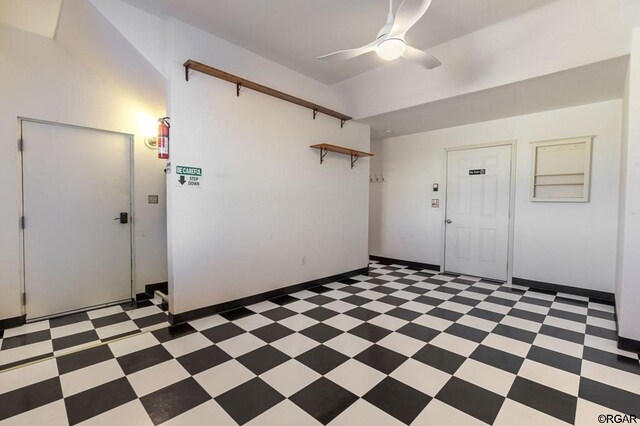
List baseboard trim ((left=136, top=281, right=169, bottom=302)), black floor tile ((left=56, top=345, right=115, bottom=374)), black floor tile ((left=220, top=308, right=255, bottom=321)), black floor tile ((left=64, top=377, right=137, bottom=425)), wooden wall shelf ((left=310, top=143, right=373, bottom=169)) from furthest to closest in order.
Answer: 1. wooden wall shelf ((left=310, top=143, right=373, bottom=169))
2. baseboard trim ((left=136, top=281, right=169, bottom=302))
3. black floor tile ((left=220, top=308, right=255, bottom=321))
4. black floor tile ((left=56, top=345, right=115, bottom=374))
5. black floor tile ((left=64, top=377, right=137, bottom=425))

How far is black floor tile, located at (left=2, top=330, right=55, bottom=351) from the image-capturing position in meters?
2.52

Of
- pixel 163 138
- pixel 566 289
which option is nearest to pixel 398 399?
pixel 163 138

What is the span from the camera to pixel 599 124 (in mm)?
3893

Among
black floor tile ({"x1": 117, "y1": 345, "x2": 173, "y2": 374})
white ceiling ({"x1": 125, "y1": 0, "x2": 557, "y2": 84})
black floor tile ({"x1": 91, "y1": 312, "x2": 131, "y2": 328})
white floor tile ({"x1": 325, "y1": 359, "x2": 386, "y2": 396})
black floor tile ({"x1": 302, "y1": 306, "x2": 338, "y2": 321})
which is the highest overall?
white ceiling ({"x1": 125, "y1": 0, "x2": 557, "y2": 84})

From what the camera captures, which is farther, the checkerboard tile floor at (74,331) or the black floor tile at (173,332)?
the black floor tile at (173,332)

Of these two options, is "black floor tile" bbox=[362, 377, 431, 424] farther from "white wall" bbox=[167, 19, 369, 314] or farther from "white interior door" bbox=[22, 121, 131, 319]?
"white interior door" bbox=[22, 121, 131, 319]

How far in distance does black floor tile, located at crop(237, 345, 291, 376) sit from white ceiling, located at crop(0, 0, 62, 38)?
3.42 metres

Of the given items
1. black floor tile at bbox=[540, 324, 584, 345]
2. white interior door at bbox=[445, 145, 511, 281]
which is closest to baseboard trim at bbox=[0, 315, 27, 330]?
black floor tile at bbox=[540, 324, 584, 345]

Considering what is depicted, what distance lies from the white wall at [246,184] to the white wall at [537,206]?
172cm

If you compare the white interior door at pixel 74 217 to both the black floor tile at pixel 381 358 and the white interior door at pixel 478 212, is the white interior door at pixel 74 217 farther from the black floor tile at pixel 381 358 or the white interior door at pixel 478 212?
the white interior door at pixel 478 212

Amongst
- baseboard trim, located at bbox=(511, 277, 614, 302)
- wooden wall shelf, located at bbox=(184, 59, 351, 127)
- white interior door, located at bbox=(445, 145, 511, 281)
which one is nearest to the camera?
wooden wall shelf, located at bbox=(184, 59, 351, 127)

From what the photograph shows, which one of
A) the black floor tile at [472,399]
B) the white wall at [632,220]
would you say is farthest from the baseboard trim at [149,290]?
the white wall at [632,220]

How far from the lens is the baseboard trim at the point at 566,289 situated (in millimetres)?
3907

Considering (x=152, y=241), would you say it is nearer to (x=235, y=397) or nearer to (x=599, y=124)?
(x=235, y=397)
